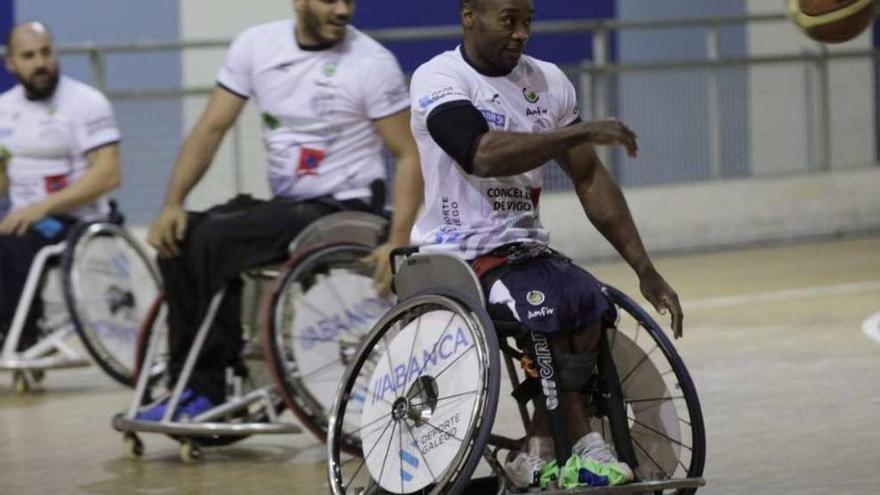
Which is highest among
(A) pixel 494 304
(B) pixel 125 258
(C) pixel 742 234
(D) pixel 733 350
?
(A) pixel 494 304

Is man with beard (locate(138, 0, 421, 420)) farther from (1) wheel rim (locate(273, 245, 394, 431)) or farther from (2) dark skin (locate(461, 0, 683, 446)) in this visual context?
(2) dark skin (locate(461, 0, 683, 446))

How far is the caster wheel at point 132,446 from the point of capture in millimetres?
8453

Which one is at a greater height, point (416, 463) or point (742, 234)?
point (416, 463)

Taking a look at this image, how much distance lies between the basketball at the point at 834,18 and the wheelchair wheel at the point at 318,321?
1804mm

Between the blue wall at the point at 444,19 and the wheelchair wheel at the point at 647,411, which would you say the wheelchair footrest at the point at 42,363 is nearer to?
the wheelchair wheel at the point at 647,411

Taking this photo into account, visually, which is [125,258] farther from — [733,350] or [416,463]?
[416,463]

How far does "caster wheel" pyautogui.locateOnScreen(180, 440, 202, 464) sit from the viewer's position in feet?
27.2

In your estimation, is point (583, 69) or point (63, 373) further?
point (583, 69)

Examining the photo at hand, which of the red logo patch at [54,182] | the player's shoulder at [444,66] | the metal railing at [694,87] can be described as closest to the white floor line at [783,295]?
the metal railing at [694,87]

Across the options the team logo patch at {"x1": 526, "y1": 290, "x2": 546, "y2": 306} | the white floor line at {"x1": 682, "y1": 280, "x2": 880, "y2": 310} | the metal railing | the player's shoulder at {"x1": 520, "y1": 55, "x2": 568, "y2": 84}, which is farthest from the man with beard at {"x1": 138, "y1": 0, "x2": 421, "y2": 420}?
the metal railing

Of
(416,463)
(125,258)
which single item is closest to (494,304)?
(416,463)

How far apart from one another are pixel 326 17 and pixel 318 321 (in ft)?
3.89

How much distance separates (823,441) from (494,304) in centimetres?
223

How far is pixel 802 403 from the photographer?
9.05 m
